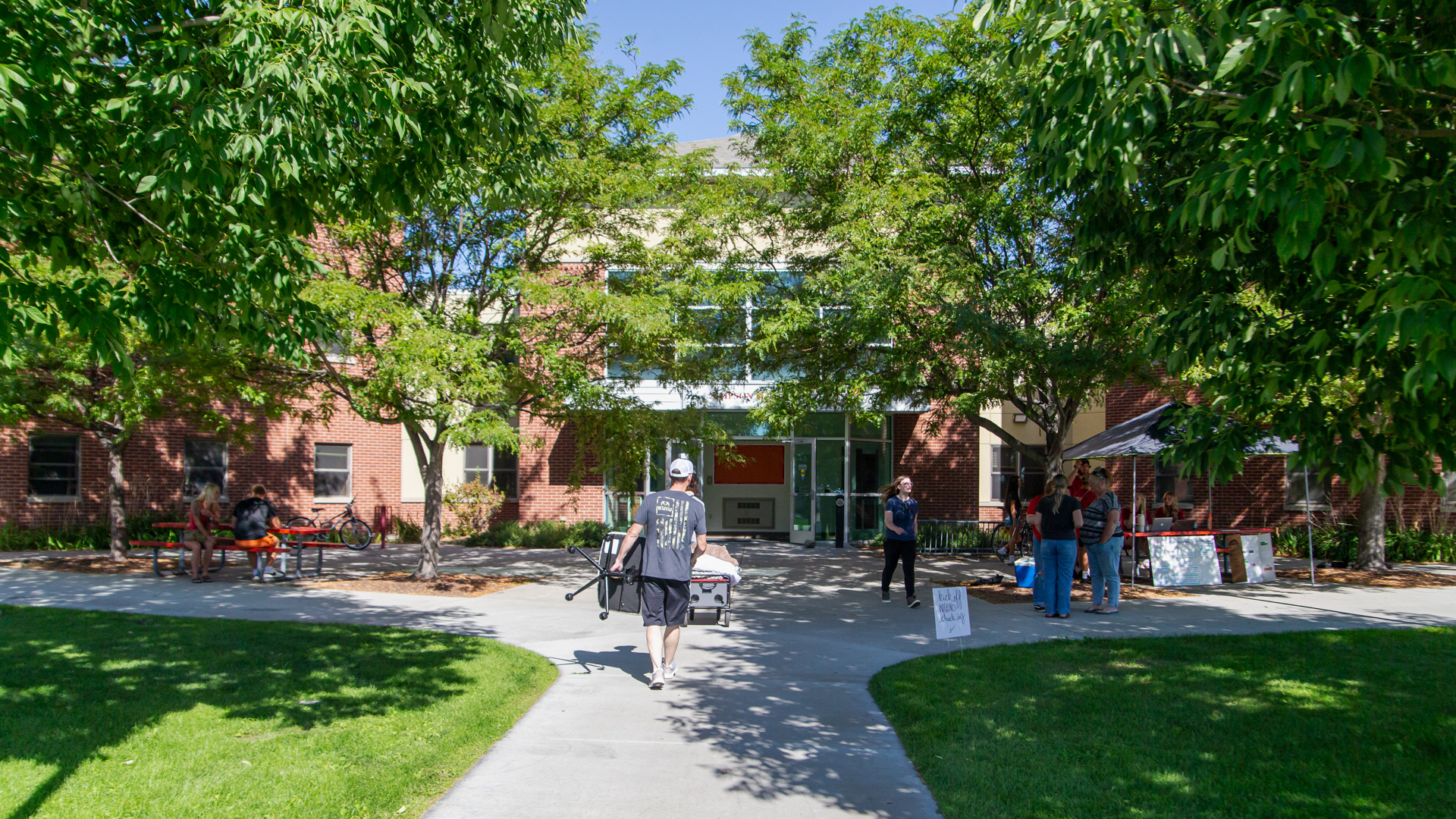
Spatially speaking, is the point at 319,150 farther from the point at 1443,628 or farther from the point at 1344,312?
the point at 1443,628

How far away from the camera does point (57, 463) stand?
810 inches

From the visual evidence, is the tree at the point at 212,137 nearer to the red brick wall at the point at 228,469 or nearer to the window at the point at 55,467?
the red brick wall at the point at 228,469

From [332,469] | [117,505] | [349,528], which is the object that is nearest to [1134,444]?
[117,505]

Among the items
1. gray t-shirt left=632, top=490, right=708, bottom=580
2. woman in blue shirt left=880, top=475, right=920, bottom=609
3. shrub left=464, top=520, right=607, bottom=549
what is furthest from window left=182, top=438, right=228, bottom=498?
gray t-shirt left=632, top=490, right=708, bottom=580

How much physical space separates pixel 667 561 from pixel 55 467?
61.6 feet

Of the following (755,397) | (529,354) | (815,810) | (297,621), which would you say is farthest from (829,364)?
(815,810)

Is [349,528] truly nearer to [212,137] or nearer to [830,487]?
[830,487]

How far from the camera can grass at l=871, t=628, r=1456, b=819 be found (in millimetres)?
4875

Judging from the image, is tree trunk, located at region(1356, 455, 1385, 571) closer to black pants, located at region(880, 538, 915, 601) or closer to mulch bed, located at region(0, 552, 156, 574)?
black pants, located at region(880, 538, 915, 601)

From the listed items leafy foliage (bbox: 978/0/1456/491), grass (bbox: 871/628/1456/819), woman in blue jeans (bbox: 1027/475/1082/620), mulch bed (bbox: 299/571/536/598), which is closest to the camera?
leafy foliage (bbox: 978/0/1456/491)

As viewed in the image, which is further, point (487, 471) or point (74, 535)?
point (487, 471)

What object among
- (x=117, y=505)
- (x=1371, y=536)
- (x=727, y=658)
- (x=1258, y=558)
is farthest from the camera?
(x=117, y=505)

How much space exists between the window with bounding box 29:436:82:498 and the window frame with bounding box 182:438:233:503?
1.93 m

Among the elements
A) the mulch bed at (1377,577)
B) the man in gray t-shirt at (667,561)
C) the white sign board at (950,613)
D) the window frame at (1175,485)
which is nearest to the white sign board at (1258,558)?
the mulch bed at (1377,577)
